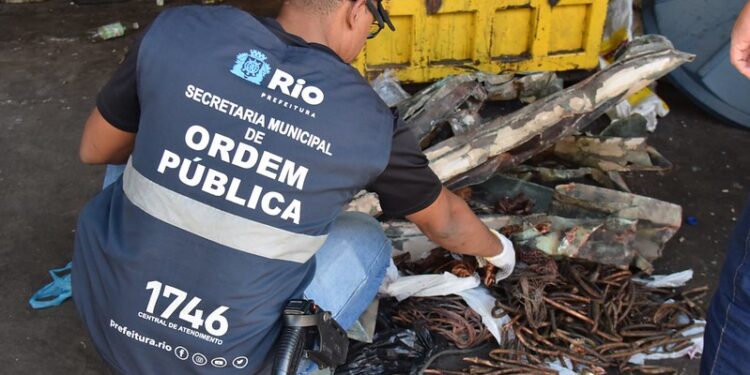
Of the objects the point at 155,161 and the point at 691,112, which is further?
the point at 691,112

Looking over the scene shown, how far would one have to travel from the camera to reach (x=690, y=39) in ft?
14.3

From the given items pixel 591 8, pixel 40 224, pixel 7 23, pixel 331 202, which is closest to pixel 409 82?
pixel 591 8

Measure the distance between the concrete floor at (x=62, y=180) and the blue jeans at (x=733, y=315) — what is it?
3.16 ft

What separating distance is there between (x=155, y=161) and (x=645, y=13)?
3787 millimetres

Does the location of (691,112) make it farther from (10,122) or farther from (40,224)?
(10,122)

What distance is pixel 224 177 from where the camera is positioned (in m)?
1.64

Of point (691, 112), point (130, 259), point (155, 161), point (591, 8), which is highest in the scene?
point (155, 161)

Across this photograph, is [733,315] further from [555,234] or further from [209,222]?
[209,222]

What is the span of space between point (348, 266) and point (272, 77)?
77 cm

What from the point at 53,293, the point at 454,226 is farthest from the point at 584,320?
the point at 53,293

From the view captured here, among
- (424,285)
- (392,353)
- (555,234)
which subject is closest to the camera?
(392,353)

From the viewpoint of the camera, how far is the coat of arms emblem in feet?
5.45

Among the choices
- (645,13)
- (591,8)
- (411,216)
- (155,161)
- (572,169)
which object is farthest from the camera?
(645,13)

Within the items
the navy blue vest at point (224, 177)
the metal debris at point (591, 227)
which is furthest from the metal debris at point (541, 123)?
the navy blue vest at point (224, 177)
